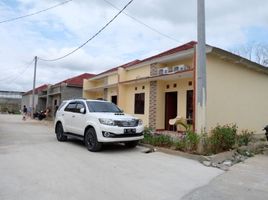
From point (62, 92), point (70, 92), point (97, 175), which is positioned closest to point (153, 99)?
point (97, 175)

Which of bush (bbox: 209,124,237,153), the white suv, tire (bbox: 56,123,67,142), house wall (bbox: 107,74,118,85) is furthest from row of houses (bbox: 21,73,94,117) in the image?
bush (bbox: 209,124,237,153)

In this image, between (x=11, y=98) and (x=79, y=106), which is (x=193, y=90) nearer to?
(x=79, y=106)

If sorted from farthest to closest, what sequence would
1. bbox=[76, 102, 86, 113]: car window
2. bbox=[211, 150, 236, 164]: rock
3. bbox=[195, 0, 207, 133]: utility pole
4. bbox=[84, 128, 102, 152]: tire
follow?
1. bbox=[76, 102, 86, 113]: car window
2. bbox=[195, 0, 207, 133]: utility pole
3. bbox=[84, 128, 102, 152]: tire
4. bbox=[211, 150, 236, 164]: rock

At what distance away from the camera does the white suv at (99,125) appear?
9922 mm

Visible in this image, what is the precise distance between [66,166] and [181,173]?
10.1 ft

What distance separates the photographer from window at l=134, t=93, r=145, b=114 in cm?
1866

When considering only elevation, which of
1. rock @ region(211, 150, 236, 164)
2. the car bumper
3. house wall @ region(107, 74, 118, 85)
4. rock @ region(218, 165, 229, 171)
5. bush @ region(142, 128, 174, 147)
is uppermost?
house wall @ region(107, 74, 118, 85)

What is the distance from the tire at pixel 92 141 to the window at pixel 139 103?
8296 millimetres

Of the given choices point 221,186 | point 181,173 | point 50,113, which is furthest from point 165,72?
point 50,113

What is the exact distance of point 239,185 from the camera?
6.36m

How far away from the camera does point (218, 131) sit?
10.2 metres

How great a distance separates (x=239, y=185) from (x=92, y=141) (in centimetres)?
552

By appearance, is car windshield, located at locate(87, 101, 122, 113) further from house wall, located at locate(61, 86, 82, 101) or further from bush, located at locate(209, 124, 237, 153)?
house wall, located at locate(61, 86, 82, 101)

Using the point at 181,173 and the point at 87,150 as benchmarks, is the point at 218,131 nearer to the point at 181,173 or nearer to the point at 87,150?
the point at 181,173
